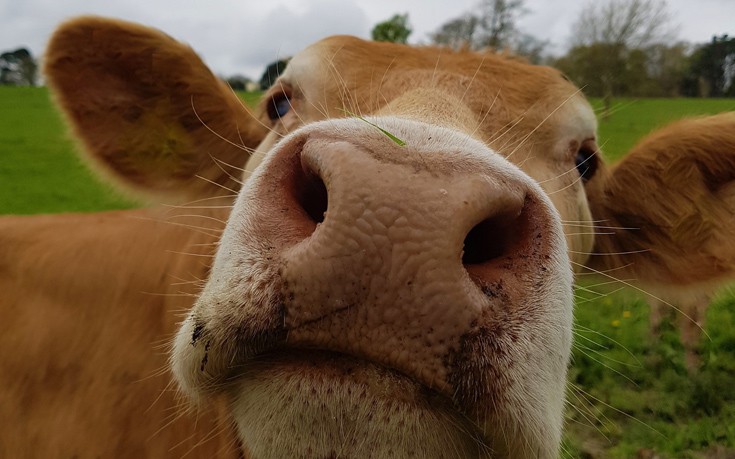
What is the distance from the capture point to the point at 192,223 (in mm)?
3824

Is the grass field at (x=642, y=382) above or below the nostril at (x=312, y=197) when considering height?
below

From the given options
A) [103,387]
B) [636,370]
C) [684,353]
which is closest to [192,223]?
[103,387]

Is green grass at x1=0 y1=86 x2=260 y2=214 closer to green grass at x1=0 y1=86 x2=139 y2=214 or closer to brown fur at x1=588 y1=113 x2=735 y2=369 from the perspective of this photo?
green grass at x1=0 y1=86 x2=139 y2=214

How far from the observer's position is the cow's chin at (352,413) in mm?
1233

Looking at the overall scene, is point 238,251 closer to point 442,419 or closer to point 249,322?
point 249,322

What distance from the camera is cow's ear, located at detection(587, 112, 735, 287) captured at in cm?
305

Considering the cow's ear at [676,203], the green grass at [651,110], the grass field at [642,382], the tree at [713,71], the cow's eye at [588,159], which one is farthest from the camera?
the tree at [713,71]

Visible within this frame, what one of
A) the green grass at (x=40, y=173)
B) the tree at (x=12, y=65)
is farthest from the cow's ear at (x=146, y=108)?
the tree at (x=12, y=65)

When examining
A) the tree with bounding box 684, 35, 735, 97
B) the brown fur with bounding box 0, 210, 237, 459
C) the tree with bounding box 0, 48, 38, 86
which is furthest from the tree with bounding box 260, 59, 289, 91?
the tree with bounding box 0, 48, 38, 86

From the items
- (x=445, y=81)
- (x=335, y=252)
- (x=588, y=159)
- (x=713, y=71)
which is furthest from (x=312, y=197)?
(x=713, y=71)

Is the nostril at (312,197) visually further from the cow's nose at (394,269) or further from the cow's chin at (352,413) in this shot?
the cow's chin at (352,413)

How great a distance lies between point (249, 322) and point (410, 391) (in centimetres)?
39

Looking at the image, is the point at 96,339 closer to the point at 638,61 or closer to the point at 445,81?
the point at 445,81

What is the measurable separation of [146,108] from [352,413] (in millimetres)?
2627
